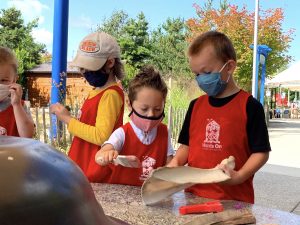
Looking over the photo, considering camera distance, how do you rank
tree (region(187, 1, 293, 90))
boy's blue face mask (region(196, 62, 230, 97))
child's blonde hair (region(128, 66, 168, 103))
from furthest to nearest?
1. tree (region(187, 1, 293, 90))
2. child's blonde hair (region(128, 66, 168, 103))
3. boy's blue face mask (region(196, 62, 230, 97))

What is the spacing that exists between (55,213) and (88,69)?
1.78 m

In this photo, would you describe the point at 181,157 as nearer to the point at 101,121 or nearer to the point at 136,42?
the point at 101,121

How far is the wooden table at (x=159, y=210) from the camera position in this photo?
4.30 feet

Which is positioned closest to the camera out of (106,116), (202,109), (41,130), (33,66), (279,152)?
(202,109)

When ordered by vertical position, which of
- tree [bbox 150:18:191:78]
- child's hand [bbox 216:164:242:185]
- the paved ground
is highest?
tree [bbox 150:18:191:78]

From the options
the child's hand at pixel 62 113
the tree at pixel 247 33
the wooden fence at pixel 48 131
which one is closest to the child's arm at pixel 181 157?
the child's hand at pixel 62 113

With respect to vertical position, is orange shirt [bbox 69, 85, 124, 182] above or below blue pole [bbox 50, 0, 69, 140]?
below

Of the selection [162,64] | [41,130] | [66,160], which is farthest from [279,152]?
[162,64]

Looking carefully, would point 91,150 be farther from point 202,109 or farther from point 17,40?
point 17,40

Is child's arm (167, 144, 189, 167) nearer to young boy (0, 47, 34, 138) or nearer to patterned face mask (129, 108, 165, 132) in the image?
patterned face mask (129, 108, 165, 132)

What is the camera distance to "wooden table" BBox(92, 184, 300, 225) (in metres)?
1.31

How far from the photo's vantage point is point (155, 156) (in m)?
2.01

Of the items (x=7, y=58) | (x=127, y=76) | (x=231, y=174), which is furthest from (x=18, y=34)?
(x=231, y=174)

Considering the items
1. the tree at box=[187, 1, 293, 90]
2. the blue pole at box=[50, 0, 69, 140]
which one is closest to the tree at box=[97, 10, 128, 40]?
the tree at box=[187, 1, 293, 90]
